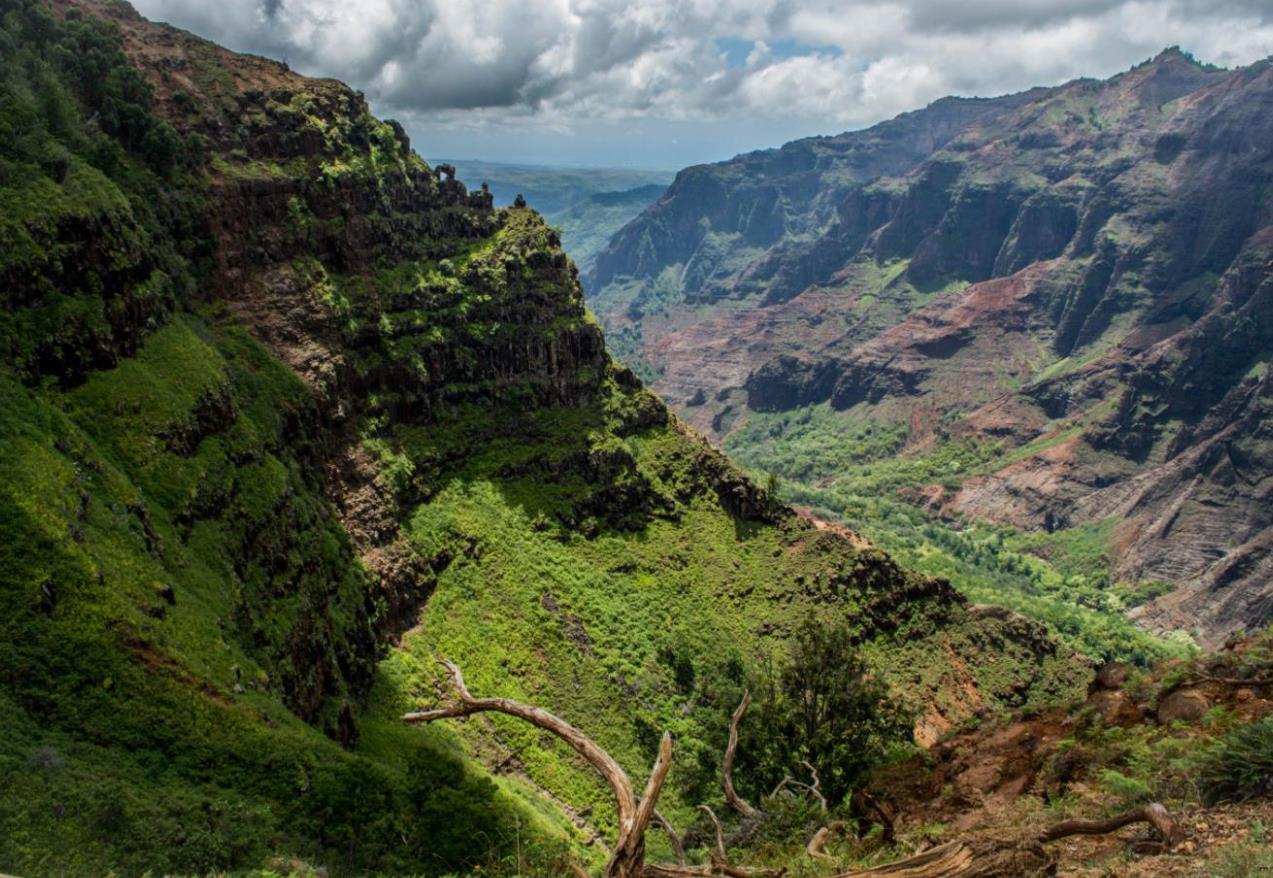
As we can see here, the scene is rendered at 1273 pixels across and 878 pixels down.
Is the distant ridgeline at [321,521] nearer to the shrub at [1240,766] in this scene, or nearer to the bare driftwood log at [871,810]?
the bare driftwood log at [871,810]

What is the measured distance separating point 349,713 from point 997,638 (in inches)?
2076

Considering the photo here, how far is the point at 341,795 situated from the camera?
1099 inches

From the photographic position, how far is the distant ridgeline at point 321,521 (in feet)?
86.2

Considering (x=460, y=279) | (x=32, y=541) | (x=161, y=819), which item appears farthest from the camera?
(x=460, y=279)

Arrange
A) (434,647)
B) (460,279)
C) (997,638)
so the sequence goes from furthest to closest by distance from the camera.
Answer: (460,279) → (997,638) → (434,647)

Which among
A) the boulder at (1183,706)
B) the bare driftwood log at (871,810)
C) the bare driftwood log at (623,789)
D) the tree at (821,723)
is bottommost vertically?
the tree at (821,723)

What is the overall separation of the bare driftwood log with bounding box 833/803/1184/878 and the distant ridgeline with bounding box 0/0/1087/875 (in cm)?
865

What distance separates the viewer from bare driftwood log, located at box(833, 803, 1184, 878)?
35.5ft

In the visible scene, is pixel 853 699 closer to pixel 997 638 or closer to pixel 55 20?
pixel 997 638

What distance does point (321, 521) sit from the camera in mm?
51500

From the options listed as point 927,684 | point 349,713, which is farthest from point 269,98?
point 927,684

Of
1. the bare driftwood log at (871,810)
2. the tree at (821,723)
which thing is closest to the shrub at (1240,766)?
the bare driftwood log at (871,810)

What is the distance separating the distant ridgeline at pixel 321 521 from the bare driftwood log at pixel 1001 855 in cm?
865

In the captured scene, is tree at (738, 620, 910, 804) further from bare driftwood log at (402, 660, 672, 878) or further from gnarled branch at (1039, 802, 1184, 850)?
bare driftwood log at (402, 660, 672, 878)
